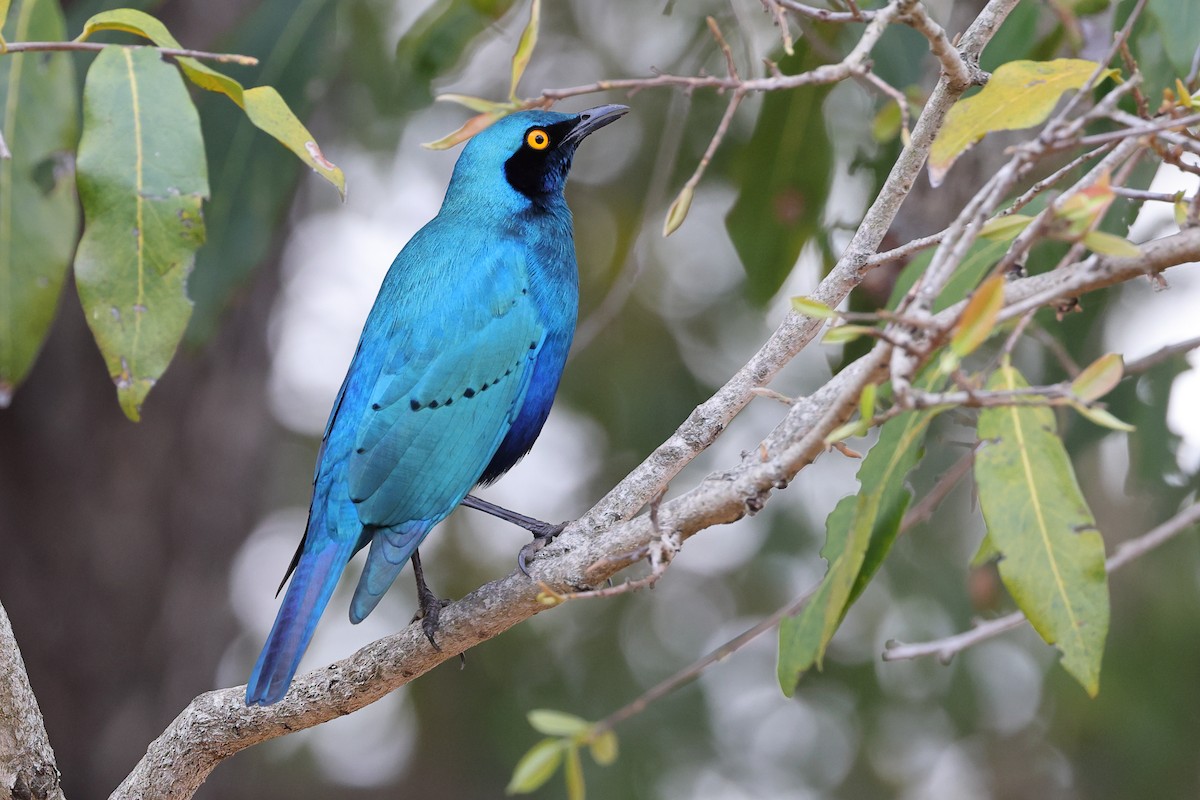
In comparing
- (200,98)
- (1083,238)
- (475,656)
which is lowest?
(475,656)

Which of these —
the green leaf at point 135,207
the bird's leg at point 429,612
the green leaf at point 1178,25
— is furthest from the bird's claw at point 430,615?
the green leaf at point 1178,25

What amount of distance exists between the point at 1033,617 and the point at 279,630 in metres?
1.58

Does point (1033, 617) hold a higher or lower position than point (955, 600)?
higher

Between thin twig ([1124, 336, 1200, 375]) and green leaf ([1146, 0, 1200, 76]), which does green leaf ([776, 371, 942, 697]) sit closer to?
thin twig ([1124, 336, 1200, 375])

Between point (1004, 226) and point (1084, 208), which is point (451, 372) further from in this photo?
point (1084, 208)

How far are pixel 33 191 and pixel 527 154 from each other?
1553mm

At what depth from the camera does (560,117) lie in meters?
4.05

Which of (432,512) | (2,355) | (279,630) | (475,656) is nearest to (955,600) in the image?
(475,656)

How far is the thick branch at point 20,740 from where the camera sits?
2.40 metres

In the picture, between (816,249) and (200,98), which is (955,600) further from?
(200,98)

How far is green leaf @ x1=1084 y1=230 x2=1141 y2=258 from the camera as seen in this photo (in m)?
1.55

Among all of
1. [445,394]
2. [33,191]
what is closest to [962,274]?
Answer: [445,394]

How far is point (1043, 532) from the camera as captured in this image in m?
1.92

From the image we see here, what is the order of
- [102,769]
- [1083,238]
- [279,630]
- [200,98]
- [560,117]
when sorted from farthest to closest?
[102,769], [200,98], [560,117], [279,630], [1083,238]
